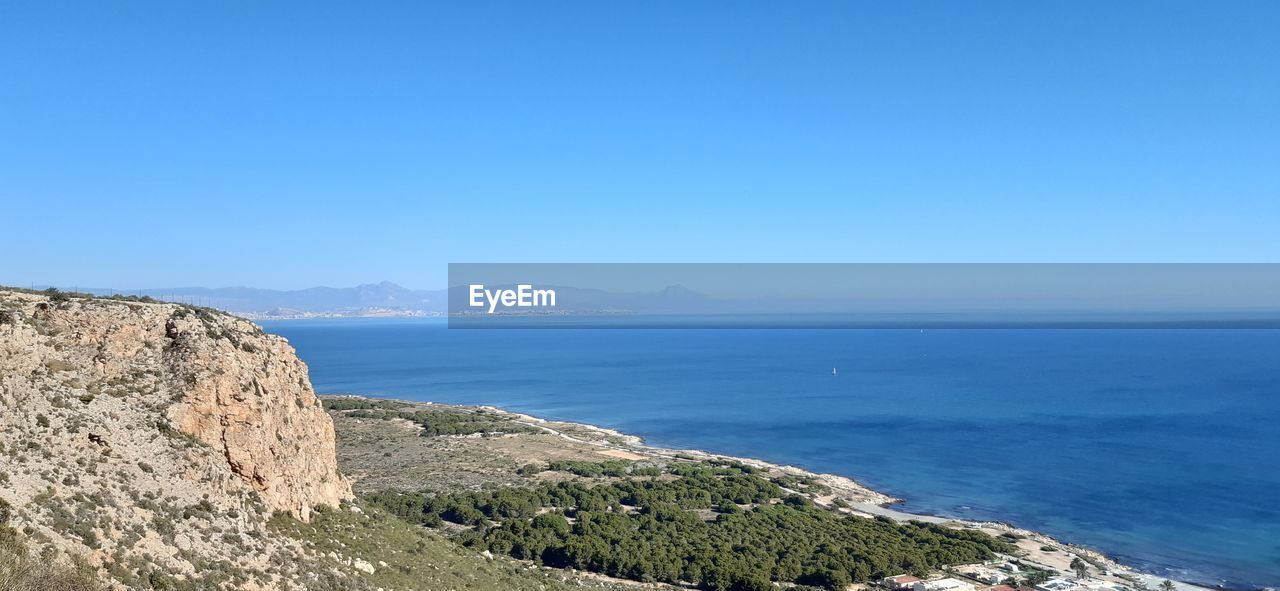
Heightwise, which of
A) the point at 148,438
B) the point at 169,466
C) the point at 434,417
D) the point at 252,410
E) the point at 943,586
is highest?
the point at 252,410

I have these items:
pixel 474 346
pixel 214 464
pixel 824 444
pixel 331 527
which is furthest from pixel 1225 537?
pixel 474 346

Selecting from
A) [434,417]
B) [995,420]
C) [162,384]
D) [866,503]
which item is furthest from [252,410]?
[995,420]

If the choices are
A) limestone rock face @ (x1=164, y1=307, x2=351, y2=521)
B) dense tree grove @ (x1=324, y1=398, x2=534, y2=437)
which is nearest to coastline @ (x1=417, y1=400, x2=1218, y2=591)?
dense tree grove @ (x1=324, y1=398, x2=534, y2=437)

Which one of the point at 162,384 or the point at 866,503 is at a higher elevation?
the point at 162,384

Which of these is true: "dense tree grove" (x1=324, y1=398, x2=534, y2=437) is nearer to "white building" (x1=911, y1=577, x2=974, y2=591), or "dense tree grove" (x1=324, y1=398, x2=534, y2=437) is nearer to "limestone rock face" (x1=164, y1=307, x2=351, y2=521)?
"limestone rock face" (x1=164, y1=307, x2=351, y2=521)

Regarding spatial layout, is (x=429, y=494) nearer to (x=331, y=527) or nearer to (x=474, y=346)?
(x=331, y=527)

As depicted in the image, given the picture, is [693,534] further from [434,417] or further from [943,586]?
[434,417]

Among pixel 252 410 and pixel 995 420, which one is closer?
pixel 252 410
